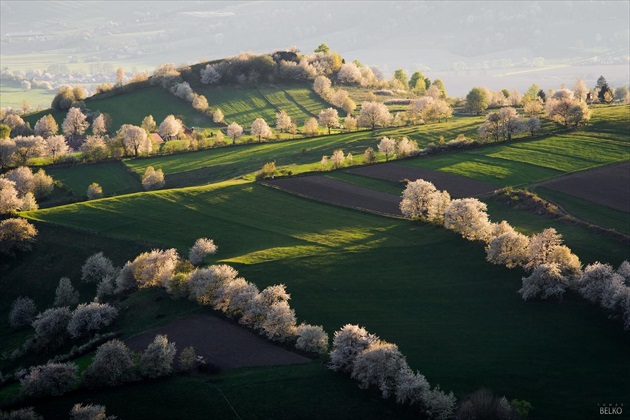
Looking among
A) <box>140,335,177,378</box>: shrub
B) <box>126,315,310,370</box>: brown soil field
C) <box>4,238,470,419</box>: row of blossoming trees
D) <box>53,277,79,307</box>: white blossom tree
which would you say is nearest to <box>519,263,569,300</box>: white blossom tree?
<box>4,238,470,419</box>: row of blossoming trees

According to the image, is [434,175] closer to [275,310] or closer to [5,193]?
[275,310]

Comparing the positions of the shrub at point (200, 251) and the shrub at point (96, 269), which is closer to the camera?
the shrub at point (200, 251)

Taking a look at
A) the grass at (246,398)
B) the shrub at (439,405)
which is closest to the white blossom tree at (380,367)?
the grass at (246,398)

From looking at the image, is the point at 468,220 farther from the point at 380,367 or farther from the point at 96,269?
the point at 96,269

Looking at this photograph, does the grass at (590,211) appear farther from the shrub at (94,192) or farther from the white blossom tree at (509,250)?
the shrub at (94,192)

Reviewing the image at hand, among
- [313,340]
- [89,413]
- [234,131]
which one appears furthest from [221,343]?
[234,131]

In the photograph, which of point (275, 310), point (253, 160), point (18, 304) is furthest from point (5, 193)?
point (275, 310)
